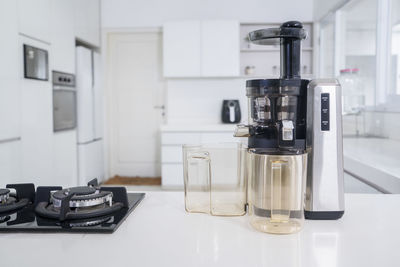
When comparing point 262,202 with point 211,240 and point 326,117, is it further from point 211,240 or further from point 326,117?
point 326,117

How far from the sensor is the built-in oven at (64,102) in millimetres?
3484

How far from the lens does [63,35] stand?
366 cm

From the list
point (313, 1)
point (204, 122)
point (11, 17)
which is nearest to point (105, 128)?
point (204, 122)

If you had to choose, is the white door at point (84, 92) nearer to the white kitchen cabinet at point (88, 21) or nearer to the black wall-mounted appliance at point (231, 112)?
the white kitchen cabinet at point (88, 21)

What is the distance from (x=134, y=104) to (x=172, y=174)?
1277 millimetres

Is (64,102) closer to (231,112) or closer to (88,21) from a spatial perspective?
(88,21)

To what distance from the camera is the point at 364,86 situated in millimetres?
3461

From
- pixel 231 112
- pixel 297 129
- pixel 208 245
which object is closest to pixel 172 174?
pixel 231 112

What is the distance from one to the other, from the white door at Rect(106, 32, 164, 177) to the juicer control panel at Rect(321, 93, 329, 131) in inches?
169

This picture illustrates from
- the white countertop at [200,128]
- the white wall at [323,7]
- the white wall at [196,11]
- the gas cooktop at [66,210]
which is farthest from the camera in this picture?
the white wall at [196,11]

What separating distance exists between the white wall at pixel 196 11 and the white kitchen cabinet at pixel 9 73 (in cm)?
234

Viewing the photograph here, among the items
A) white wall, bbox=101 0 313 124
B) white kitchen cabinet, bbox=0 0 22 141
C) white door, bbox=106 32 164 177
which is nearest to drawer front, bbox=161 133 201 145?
white wall, bbox=101 0 313 124

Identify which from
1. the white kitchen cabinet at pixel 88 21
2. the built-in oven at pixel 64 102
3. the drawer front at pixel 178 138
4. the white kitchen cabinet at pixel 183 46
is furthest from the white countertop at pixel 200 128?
the white kitchen cabinet at pixel 88 21

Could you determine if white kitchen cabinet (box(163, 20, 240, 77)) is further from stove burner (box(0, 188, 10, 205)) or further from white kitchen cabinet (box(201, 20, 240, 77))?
stove burner (box(0, 188, 10, 205))
